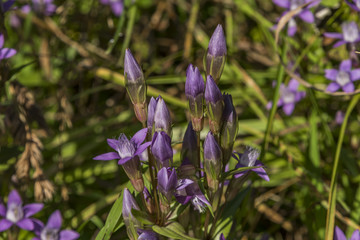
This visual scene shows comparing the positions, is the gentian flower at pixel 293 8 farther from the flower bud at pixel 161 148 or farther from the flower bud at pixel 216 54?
the flower bud at pixel 161 148

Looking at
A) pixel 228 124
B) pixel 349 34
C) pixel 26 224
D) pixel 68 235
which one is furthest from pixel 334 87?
pixel 26 224

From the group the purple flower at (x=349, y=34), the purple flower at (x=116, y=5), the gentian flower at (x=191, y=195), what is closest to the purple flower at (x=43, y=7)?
the purple flower at (x=116, y=5)

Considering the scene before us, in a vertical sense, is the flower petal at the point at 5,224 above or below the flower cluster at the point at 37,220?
above

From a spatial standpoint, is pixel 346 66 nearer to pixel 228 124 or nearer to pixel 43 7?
pixel 228 124

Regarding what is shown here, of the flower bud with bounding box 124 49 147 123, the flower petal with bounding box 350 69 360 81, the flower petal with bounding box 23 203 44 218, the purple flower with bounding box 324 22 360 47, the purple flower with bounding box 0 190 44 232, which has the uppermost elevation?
the flower bud with bounding box 124 49 147 123

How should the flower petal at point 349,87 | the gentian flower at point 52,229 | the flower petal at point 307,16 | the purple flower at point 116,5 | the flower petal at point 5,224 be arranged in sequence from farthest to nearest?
the purple flower at point 116,5
the flower petal at point 307,16
the flower petal at point 349,87
the gentian flower at point 52,229
the flower petal at point 5,224

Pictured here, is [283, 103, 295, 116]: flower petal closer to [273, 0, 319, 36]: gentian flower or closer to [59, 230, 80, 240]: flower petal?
[273, 0, 319, 36]: gentian flower

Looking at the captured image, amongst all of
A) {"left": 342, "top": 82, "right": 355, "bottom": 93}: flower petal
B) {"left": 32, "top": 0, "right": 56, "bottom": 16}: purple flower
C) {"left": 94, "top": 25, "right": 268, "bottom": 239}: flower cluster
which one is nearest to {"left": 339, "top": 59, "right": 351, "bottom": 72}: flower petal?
{"left": 342, "top": 82, "right": 355, "bottom": 93}: flower petal

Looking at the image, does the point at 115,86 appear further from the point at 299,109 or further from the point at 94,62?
the point at 299,109
